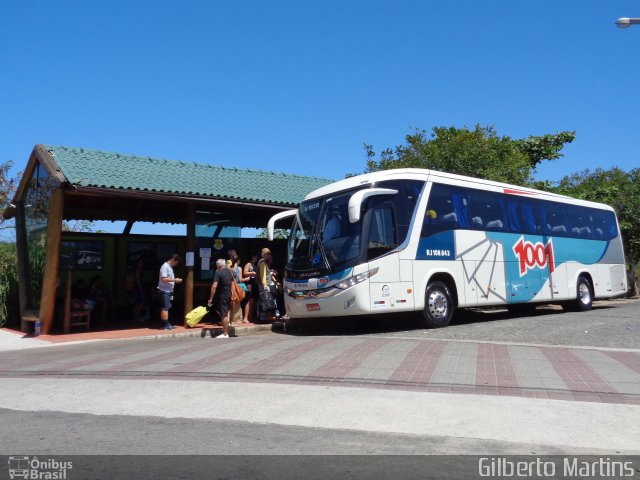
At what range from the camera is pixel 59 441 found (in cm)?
516

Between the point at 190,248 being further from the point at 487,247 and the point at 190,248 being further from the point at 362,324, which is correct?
the point at 487,247

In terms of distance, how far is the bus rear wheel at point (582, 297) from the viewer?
18.2 metres

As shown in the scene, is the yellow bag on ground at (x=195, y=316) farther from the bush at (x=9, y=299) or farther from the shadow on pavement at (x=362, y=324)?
the bush at (x=9, y=299)

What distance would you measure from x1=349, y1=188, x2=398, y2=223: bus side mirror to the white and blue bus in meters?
0.02

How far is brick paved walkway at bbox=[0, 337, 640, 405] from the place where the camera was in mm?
7168

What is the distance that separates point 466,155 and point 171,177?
39.6ft

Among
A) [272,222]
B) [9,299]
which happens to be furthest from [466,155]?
[9,299]

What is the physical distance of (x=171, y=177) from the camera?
14969 millimetres

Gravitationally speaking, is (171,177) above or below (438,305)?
above

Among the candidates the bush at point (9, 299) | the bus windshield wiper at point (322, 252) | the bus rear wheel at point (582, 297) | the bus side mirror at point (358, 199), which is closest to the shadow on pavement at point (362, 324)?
the bus windshield wiper at point (322, 252)

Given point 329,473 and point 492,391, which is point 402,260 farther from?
point 329,473

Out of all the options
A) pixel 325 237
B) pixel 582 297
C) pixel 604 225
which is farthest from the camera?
pixel 604 225

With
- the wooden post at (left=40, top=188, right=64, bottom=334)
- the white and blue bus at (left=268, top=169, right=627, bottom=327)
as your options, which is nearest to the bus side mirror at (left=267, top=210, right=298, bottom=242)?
the white and blue bus at (left=268, top=169, right=627, bottom=327)

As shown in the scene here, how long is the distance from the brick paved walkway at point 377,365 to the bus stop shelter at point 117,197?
3.49m
